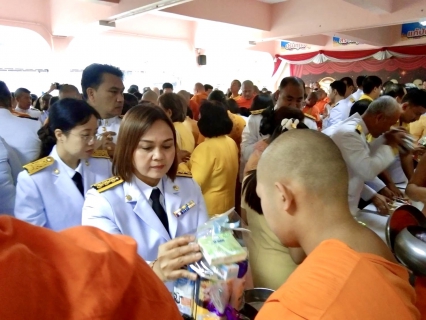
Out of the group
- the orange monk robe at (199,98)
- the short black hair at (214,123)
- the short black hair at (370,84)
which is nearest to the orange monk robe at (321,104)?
the orange monk robe at (199,98)

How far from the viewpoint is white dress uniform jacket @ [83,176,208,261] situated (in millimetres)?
1253

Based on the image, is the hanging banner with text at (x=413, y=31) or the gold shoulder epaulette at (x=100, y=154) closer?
the gold shoulder epaulette at (x=100, y=154)

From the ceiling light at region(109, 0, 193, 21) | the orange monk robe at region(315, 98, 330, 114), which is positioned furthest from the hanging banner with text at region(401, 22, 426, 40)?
the ceiling light at region(109, 0, 193, 21)

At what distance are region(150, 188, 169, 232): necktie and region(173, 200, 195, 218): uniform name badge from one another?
47 mm

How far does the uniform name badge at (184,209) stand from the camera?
1349 mm

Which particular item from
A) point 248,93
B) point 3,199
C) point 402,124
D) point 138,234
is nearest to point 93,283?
point 138,234

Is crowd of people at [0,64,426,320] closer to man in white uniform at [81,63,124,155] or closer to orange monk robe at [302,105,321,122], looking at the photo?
man in white uniform at [81,63,124,155]

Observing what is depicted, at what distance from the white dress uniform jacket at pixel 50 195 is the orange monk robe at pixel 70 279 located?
1241 mm

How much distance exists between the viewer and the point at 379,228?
6.42ft

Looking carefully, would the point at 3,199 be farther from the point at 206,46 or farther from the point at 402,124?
the point at 206,46

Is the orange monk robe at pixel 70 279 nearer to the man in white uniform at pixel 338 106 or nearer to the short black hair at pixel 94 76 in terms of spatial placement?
the short black hair at pixel 94 76

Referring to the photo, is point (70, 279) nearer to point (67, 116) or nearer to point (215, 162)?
point (67, 116)

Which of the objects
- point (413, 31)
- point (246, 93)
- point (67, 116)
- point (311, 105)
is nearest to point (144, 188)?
point (67, 116)

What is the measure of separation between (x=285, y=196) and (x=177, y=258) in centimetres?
33
